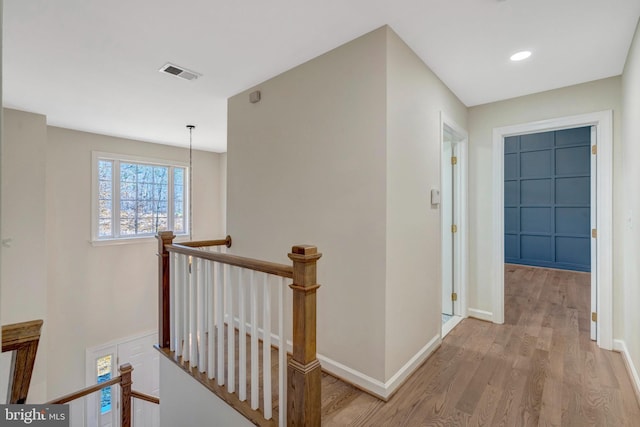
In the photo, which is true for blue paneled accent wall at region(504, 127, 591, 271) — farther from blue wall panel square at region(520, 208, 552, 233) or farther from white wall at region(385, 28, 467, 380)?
white wall at region(385, 28, 467, 380)

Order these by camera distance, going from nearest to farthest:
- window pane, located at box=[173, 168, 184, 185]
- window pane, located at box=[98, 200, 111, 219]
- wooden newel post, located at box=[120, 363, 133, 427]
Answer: wooden newel post, located at box=[120, 363, 133, 427], window pane, located at box=[98, 200, 111, 219], window pane, located at box=[173, 168, 184, 185]

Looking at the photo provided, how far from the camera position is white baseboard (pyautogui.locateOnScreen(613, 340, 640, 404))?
209 cm

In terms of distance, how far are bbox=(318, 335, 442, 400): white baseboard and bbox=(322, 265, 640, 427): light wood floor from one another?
0.04 meters

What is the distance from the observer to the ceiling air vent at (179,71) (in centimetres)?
264

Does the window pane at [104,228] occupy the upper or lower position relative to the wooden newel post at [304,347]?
upper

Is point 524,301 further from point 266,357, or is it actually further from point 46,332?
point 46,332

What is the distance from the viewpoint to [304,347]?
1534 millimetres

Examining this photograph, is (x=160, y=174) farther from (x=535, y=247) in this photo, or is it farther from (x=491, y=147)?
(x=535, y=247)

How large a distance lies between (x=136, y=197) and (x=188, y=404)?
414cm

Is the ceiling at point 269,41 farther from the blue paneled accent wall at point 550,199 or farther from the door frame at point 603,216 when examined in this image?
the blue paneled accent wall at point 550,199

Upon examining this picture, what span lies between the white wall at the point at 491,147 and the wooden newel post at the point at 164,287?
10.2 feet

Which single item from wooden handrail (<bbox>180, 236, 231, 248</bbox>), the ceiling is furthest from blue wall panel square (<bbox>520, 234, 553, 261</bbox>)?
wooden handrail (<bbox>180, 236, 231, 248</bbox>)

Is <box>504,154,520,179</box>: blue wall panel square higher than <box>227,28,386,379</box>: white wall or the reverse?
higher

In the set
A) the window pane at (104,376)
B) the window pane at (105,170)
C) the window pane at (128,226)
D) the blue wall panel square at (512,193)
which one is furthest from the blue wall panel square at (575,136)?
the window pane at (104,376)
